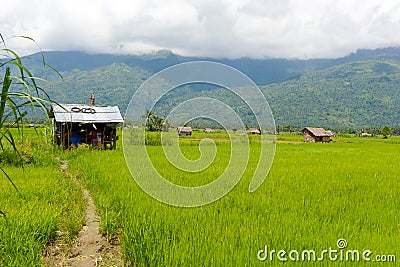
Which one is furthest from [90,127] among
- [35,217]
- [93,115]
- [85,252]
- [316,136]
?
[316,136]

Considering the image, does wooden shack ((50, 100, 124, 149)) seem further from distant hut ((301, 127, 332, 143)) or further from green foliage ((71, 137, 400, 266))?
distant hut ((301, 127, 332, 143))

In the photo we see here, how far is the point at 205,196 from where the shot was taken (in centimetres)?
450

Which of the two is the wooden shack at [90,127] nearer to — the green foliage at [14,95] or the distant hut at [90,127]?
the distant hut at [90,127]

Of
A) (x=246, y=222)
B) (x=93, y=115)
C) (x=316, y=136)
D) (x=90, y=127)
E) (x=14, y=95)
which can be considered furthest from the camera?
(x=316, y=136)

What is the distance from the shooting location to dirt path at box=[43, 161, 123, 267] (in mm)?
2865

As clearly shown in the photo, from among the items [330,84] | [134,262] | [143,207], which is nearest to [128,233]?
[134,262]

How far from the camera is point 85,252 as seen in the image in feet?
10.3

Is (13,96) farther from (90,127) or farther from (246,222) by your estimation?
(90,127)

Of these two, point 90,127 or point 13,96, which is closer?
point 13,96

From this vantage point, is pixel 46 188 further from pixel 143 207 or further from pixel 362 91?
pixel 362 91

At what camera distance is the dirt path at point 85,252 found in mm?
2865

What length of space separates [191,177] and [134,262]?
131 inches

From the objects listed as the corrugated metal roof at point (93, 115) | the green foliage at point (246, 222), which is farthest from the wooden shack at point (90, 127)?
the green foliage at point (246, 222)

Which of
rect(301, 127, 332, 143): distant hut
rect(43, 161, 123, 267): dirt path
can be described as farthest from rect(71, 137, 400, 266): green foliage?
rect(301, 127, 332, 143): distant hut
